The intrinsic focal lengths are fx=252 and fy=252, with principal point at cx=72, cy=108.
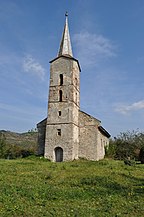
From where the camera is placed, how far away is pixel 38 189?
428 inches

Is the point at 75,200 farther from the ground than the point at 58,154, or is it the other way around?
the point at 58,154

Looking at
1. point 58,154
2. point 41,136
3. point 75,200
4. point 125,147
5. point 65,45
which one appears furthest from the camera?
point 125,147

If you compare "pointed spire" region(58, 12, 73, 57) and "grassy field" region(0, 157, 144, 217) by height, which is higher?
"pointed spire" region(58, 12, 73, 57)

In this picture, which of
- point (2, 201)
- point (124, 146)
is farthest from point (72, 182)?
point (124, 146)

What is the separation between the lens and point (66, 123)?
96.2 feet

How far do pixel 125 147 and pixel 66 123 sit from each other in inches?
702

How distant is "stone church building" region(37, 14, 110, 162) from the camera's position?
95.7ft

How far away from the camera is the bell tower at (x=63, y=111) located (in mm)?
29047

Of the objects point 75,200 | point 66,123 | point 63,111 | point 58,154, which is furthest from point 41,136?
point 75,200

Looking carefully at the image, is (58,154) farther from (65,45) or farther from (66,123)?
(65,45)

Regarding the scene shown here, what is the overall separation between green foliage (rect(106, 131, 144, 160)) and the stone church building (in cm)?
954

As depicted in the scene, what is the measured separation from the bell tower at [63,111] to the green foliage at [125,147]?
39.2ft

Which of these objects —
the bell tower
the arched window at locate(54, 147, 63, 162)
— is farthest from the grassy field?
the arched window at locate(54, 147, 63, 162)

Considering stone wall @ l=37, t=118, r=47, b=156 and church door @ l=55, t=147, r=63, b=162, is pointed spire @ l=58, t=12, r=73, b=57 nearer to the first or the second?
stone wall @ l=37, t=118, r=47, b=156
